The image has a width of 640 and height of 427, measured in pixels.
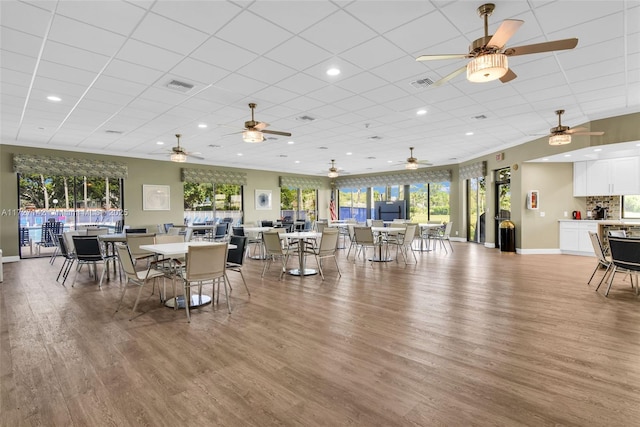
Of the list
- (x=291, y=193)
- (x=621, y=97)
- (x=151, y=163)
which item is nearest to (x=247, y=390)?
(x=621, y=97)

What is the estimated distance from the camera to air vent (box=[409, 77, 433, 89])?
4.47 metres

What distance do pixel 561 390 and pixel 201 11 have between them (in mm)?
4112

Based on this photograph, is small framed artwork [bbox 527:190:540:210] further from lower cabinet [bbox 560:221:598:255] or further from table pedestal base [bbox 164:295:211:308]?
table pedestal base [bbox 164:295:211:308]

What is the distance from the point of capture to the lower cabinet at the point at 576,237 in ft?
26.9

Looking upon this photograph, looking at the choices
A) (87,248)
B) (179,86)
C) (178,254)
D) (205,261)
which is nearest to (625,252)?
(205,261)

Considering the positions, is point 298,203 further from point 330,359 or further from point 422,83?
point 330,359

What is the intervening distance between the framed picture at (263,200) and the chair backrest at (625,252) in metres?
11.0

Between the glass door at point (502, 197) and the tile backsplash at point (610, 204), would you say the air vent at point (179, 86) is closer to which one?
the glass door at point (502, 197)

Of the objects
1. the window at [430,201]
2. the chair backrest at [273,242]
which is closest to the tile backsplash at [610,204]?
the window at [430,201]

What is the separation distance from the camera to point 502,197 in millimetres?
10234

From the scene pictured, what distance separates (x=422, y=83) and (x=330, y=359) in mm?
3858

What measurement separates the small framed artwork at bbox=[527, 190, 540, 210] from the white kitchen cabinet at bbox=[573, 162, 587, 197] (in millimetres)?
1003

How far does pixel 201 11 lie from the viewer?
114 inches

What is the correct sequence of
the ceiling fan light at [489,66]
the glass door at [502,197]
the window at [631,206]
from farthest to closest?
the glass door at [502,197] < the window at [631,206] < the ceiling fan light at [489,66]
